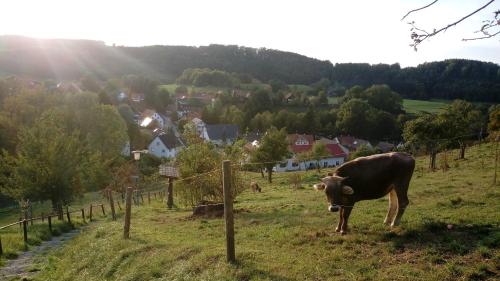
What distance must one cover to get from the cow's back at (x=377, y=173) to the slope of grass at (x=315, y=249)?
0.97m

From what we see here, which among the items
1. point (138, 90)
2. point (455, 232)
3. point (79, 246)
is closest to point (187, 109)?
point (138, 90)

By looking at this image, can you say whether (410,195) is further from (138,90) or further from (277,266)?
(138,90)

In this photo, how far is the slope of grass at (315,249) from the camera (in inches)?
318

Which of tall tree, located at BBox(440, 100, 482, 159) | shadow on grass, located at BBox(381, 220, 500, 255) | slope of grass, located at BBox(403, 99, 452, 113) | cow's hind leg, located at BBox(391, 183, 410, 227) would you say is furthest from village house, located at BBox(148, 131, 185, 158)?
shadow on grass, located at BBox(381, 220, 500, 255)

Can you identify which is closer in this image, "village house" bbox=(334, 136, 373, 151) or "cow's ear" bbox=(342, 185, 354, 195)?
"cow's ear" bbox=(342, 185, 354, 195)

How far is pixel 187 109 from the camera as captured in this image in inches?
5089

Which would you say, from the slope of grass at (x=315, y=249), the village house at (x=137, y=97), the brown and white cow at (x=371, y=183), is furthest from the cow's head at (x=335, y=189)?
the village house at (x=137, y=97)

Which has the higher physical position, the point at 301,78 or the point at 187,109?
the point at 301,78

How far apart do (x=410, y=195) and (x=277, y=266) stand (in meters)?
9.76

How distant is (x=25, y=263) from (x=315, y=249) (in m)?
11.5

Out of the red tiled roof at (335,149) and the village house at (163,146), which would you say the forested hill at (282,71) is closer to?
the red tiled roof at (335,149)

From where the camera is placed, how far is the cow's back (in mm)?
10891

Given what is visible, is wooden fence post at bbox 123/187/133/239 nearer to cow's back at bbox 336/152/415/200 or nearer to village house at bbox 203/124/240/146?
cow's back at bbox 336/152/415/200

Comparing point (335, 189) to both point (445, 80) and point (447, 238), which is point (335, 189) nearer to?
point (447, 238)
